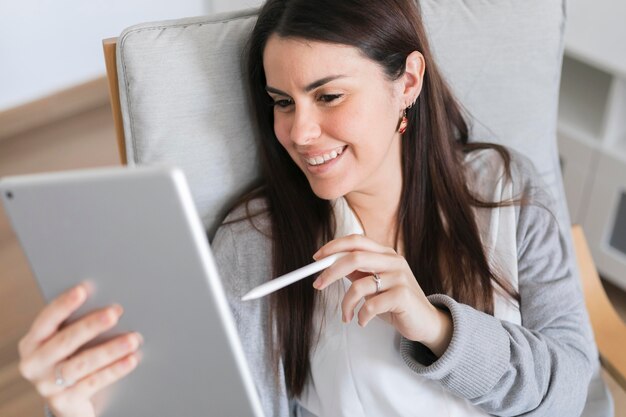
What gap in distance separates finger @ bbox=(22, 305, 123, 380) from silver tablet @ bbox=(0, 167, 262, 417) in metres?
0.01

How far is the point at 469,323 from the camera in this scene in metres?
1.01

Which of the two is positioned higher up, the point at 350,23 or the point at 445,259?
A: the point at 350,23

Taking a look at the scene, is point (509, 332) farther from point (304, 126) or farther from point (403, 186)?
point (304, 126)

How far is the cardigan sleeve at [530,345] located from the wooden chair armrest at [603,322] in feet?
0.16

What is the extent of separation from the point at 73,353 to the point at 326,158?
436 mm

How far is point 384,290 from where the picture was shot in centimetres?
96

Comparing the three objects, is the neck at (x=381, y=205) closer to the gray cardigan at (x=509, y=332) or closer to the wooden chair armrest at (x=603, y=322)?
the gray cardigan at (x=509, y=332)

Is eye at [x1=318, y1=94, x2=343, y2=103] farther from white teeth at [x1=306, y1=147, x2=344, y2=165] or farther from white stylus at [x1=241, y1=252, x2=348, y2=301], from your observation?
white stylus at [x1=241, y1=252, x2=348, y2=301]

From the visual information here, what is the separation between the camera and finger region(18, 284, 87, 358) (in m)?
0.74

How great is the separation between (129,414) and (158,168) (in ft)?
1.13

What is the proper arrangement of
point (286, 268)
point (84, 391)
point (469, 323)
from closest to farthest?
1. point (84, 391)
2. point (469, 323)
3. point (286, 268)

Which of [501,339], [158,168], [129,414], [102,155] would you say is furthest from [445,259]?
[102,155]

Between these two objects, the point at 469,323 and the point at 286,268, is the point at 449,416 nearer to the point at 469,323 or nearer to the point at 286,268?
the point at 469,323

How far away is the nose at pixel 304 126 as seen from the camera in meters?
1.04
